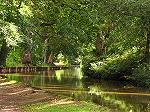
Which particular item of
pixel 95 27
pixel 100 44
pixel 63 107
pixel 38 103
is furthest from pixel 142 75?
pixel 100 44

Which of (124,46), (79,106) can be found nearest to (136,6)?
(124,46)

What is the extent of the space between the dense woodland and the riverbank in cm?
355

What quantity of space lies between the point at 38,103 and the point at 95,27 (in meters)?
21.6

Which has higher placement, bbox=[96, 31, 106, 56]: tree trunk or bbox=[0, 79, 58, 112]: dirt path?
bbox=[96, 31, 106, 56]: tree trunk

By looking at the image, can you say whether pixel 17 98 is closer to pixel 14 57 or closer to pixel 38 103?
pixel 38 103

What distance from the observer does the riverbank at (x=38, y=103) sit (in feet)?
58.0

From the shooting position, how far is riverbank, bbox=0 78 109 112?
58.0ft

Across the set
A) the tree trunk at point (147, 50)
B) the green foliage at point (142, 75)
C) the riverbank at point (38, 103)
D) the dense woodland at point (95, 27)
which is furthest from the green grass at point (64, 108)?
the tree trunk at point (147, 50)

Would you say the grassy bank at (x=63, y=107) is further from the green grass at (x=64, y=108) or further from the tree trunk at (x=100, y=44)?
the tree trunk at (x=100, y=44)

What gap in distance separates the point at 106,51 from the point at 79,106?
3321 centimetres

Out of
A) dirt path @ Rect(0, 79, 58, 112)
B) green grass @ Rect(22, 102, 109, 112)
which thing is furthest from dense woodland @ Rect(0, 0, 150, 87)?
green grass @ Rect(22, 102, 109, 112)

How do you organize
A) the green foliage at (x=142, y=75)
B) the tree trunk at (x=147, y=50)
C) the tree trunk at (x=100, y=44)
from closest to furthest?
the green foliage at (x=142, y=75) → the tree trunk at (x=147, y=50) → the tree trunk at (x=100, y=44)

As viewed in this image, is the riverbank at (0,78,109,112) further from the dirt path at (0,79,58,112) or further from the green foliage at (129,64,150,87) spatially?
the green foliage at (129,64,150,87)

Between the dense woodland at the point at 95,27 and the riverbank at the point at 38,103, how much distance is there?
140 inches
